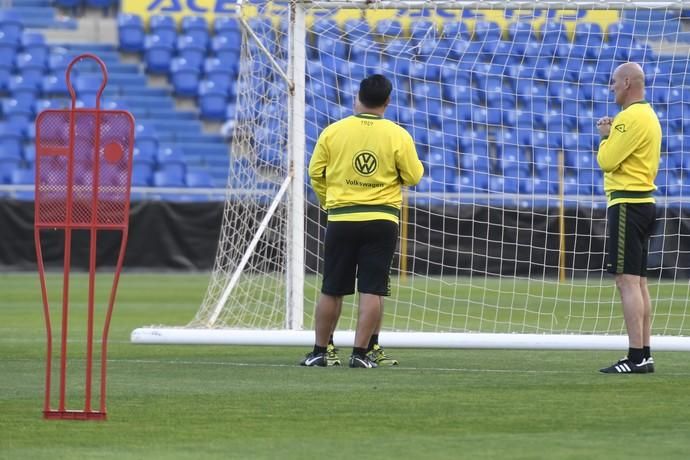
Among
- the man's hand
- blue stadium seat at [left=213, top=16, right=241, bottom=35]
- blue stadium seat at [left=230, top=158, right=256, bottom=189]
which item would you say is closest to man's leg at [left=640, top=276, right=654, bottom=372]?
the man's hand

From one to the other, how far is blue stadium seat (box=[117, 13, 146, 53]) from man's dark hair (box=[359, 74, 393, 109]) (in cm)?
1865

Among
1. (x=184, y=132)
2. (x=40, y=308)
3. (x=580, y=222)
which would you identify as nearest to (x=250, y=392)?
(x=40, y=308)

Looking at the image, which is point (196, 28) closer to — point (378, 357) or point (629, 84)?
point (378, 357)

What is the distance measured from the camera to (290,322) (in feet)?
37.1

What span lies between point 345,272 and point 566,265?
1022 centimetres

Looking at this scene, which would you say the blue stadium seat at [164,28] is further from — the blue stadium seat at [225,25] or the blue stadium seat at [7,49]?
the blue stadium seat at [7,49]

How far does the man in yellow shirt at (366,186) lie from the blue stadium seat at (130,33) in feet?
60.9

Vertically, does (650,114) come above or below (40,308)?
above

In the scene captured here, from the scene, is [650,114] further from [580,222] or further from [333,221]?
[580,222]

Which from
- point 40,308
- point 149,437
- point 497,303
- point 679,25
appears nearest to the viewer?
point 149,437

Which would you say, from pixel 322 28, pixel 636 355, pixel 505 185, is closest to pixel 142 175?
pixel 505 185

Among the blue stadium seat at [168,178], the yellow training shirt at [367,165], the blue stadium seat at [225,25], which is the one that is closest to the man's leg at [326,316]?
the yellow training shirt at [367,165]

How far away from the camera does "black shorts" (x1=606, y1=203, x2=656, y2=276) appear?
28.9 feet

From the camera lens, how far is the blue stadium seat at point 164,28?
27.0 m
